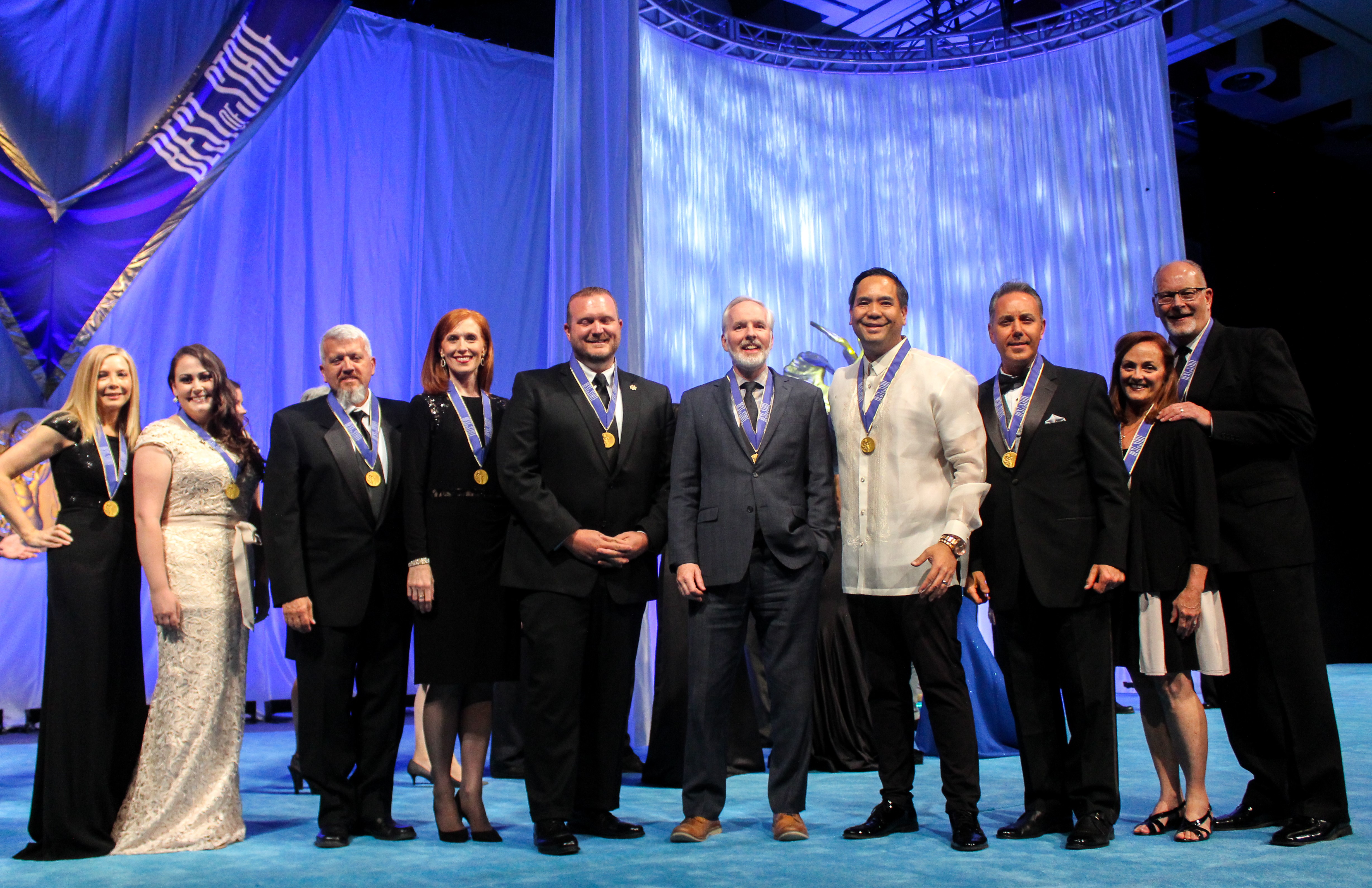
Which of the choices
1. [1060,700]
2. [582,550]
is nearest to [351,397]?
[582,550]

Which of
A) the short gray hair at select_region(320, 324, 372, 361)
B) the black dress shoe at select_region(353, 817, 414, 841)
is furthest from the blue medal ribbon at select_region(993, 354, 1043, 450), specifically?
the black dress shoe at select_region(353, 817, 414, 841)

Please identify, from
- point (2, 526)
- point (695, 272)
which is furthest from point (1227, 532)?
point (2, 526)

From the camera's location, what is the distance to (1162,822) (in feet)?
9.52

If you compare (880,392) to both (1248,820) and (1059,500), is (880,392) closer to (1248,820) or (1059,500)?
(1059,500)

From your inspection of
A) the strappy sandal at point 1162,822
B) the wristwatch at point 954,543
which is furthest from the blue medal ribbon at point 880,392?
the strappy sandal at point 1162,822

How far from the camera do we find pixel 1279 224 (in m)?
8.94

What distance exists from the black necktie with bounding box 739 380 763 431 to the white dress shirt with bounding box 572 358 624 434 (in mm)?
352

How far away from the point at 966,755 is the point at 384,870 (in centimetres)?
149

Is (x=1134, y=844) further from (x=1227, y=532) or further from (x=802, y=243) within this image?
(x=802, y=243)

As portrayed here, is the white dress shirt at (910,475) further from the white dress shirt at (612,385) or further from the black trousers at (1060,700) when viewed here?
the white dress shirt at (612,385)

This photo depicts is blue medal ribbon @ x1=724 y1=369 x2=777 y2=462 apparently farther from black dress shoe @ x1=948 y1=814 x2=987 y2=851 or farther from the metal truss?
the metal truss

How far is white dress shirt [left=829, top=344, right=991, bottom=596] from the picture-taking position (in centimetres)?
284

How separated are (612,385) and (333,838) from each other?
1.46m

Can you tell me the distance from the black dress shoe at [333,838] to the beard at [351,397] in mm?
1188
